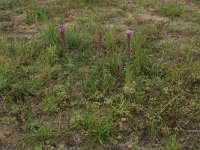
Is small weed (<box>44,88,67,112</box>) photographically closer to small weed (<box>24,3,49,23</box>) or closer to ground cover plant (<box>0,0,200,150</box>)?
ground cover plant (<box>0,0,200,150</box>)

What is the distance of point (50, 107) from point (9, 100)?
49 cm

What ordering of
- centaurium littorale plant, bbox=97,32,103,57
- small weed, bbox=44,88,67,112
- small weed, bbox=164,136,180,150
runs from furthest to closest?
centaurium littorale plant, bbox=97,32,103,57, small weed, bbox=44,88,67,112, small weed, bbox=164,136,180,150

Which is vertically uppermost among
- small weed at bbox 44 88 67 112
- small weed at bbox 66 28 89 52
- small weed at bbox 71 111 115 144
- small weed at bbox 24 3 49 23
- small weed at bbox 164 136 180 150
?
small weed at bbox 24 3 49 23

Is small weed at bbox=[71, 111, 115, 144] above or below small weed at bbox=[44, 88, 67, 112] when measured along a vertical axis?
below

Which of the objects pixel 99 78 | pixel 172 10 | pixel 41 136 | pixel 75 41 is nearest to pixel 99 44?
pixel 75 41

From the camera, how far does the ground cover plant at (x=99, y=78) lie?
4.13 metres

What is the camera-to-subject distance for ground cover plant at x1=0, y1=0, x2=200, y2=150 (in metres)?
4.13

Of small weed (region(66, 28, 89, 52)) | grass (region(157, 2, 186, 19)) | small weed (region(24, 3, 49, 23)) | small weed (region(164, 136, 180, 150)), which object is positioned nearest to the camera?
small weed (region(164, 136, 180, 150))

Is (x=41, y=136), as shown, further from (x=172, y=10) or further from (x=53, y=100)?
(x=172, y=10)

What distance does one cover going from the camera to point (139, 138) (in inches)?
162

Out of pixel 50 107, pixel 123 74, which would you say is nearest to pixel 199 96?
pixel 123 74

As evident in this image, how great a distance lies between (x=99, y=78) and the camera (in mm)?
4848

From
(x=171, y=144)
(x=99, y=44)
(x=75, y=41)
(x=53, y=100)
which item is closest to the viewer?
(x=171, y=144)

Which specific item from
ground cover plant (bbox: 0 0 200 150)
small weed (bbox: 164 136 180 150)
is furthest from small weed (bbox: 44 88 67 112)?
small weed (bbox: 164 136 180 150)
